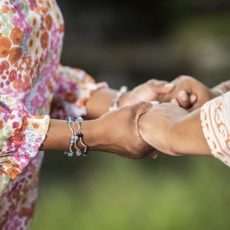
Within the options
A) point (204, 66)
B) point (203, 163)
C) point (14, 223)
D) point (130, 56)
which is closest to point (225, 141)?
point (14, 223)

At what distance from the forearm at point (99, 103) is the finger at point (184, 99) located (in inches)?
9.9

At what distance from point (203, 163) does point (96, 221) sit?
682 mm

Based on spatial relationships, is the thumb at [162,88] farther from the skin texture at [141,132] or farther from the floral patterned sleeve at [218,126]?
the floral patterned sleeve at [218,126]

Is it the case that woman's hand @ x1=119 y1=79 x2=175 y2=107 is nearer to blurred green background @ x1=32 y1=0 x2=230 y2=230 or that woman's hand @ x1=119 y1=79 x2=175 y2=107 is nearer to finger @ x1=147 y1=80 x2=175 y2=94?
finger @ x1=147 y1=80 x2=175 y2=94

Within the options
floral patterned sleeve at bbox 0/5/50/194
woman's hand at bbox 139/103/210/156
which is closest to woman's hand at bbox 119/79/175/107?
woman's hand at bbox 139/103/210/156

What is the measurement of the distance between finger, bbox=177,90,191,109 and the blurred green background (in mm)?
1532

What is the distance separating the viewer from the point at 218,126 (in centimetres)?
157

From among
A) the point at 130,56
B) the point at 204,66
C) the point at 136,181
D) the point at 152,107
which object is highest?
the point at 130,56

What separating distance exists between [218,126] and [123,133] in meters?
0.28

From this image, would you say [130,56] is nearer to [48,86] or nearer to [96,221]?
[96,221]

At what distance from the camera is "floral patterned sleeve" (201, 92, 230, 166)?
1547 millimetres

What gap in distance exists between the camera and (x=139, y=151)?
1.80 meters

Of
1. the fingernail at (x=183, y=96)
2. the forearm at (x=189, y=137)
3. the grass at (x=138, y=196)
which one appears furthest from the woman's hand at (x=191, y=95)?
the grass at (x=138, y=196)

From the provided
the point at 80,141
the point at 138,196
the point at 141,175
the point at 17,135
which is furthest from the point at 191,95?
the point at 141,175
